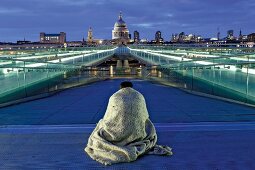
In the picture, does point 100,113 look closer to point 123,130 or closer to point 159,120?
point 159,120

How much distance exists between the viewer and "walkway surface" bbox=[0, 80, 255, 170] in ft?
15.9

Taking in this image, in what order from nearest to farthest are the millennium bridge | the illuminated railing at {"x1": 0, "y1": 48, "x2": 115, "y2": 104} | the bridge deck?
the millennium bridge, the bridge deck, the illuminated railing at {"x1": 0, "y1": 48, "x2": 115, "y2": 104}

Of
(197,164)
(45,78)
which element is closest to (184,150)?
(197,164)

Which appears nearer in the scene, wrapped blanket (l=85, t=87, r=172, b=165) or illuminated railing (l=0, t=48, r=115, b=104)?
Result: wrapped blanket (l=85, t=87, r=172, b=165)

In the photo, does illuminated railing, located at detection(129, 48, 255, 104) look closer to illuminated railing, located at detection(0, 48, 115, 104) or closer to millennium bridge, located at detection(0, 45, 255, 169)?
millennium bridge, located at detection(0, 45, 255, 169)

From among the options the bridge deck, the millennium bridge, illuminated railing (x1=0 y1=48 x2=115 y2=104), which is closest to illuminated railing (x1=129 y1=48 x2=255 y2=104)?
the millennium bridge

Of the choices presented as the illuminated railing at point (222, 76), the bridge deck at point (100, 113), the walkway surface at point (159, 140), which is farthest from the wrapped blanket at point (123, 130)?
the illuminated railing at point (222, 76)

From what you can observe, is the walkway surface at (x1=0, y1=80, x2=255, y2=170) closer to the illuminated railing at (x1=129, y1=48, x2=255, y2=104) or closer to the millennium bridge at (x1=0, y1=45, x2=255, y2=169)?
the millennium bridge at (x1=0, y1=45, x2=255, y2=169)

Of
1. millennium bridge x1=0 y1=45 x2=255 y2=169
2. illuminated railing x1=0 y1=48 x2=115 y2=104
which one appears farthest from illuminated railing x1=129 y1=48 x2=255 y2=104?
illuminated railing x1=0 y1=48 x2=115 y2=104

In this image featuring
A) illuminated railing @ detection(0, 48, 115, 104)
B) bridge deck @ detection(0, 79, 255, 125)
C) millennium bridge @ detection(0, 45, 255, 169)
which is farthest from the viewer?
illuminated railing @ detection(0, 48, 115, 104)

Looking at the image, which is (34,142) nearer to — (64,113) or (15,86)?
(64,113)

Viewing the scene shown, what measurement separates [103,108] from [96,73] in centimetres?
1459

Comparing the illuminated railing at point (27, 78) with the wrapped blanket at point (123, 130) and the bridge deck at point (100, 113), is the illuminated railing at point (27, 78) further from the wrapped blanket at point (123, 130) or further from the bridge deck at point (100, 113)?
the wrapped blanket at point (123, 130)

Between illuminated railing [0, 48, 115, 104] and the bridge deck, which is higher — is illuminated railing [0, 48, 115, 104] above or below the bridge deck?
above
